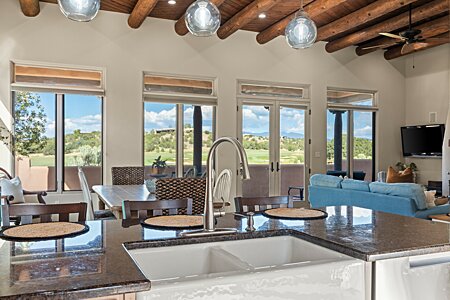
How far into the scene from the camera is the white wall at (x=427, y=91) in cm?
853

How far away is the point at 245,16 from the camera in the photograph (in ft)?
20.9

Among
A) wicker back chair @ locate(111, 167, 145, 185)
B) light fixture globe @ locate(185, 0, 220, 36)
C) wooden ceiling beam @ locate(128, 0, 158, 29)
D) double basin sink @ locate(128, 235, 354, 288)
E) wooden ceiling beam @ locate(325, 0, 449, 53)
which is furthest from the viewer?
wooden ceiling beam @ locate(325, 0, 449, 53)

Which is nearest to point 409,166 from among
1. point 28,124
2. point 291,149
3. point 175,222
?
point 291,149

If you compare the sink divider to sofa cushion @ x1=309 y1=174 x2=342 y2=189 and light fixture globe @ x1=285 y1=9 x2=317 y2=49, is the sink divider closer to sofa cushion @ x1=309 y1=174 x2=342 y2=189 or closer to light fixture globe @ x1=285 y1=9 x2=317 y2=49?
light fixture globe @ x1=285 y1=9 x2=317 y2=49

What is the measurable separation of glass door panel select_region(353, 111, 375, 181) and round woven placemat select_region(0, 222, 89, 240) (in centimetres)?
803

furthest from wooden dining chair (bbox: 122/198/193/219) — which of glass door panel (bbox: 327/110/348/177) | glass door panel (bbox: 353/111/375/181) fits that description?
glass door panel (bbox: 353/111/375/181)

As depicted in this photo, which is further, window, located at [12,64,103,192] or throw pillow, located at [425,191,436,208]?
window, located at [12,64,103,192]

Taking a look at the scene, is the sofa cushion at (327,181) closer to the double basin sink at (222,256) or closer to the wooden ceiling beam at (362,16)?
the wooden ceiling beam at (362,16)

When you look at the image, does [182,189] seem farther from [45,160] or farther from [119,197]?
[45,160]

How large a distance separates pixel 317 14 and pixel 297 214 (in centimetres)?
480

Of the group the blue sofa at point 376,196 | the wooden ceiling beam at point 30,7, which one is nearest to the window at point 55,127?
the wooden ceiling beam at point 30,7

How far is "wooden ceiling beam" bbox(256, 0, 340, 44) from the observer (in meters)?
5.80

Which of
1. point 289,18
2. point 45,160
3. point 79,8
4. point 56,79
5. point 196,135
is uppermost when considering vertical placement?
point 289,18

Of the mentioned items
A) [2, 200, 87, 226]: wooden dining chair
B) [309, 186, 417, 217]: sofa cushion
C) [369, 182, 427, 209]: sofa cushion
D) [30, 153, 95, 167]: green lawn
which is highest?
[30, 153, 95, 167]: green lawn
